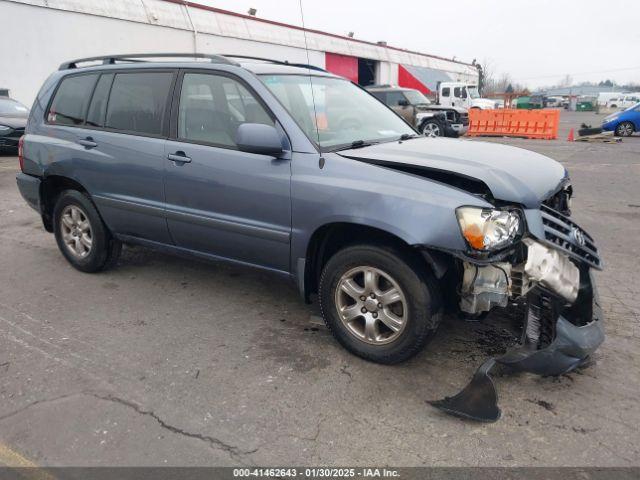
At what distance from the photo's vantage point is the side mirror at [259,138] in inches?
130

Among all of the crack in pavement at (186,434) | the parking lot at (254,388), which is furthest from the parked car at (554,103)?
the crack in pavement at (186,434)

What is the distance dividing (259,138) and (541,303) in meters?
1.92

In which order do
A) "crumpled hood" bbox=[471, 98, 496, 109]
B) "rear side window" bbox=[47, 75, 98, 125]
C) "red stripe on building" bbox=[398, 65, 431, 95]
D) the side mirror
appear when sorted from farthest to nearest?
1. "red stripe on building" bbox=[398, 65, 431, 95]
2. "crumpled hood" bbox=[471, 98, 496, 109]
3. "rear side window" bbox=[47, 75, 98, 125]
4. the side mirror

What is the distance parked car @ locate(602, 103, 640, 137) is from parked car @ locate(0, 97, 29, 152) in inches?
738

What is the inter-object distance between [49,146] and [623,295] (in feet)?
16.7

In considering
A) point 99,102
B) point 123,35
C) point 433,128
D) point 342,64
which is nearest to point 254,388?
point 99,102

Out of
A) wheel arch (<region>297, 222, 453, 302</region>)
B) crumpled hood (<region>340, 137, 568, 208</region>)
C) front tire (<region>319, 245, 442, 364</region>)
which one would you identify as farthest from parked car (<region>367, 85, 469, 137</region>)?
front tire (<region>319, 245, 442, 364</region>)

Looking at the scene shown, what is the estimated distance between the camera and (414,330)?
10.0ft

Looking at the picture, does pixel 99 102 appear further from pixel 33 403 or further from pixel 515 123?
pixel 515 123

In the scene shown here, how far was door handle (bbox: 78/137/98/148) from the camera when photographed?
14.5 ft

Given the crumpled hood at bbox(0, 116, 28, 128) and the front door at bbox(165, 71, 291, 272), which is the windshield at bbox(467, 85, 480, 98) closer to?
the crumpled hood at bbox(0, 116, 28, 128)

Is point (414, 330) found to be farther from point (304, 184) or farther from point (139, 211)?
point (139, 211)

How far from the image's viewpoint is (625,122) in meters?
18.7

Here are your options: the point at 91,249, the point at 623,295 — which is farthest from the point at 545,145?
the point at 91,249
